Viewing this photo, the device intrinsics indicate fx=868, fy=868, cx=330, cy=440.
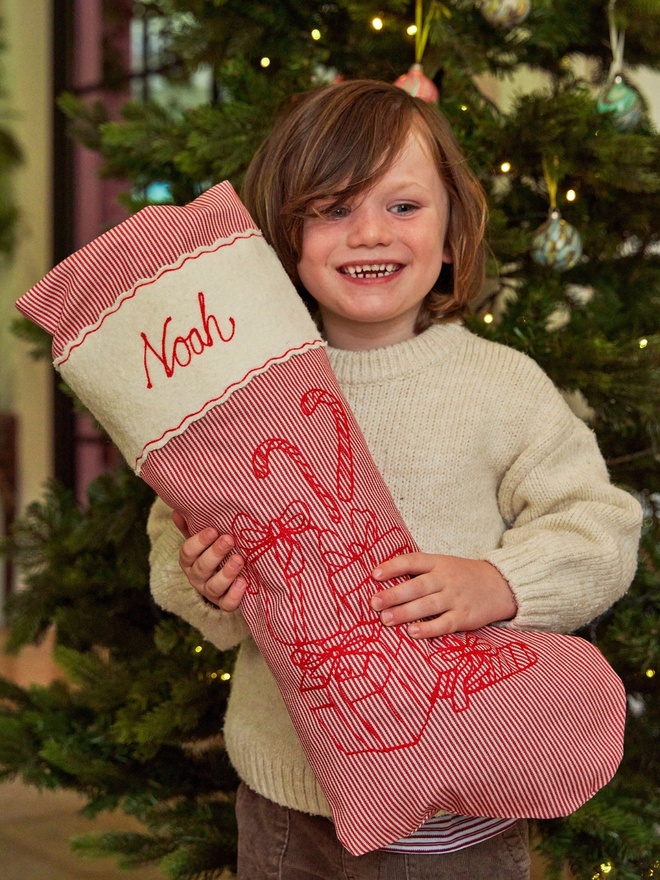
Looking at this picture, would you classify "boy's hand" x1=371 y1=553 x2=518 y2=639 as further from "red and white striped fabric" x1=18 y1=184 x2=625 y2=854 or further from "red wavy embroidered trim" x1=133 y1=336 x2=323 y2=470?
"red wavy embroidered trim" x1=133 y1=336 x2=323 y2=470

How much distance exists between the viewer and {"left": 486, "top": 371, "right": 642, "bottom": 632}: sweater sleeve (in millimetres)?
835

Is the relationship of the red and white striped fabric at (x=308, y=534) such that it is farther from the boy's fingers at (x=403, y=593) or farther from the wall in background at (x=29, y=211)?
the wall in background at (x=29, y=211)

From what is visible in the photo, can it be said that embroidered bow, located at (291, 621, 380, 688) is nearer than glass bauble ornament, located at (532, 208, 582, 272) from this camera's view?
Yes

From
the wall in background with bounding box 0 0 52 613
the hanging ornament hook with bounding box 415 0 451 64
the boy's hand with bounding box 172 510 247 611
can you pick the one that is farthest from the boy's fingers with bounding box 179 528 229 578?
the wall in background with bounding box 0 0 52 613

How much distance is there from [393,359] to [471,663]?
0.35 meters

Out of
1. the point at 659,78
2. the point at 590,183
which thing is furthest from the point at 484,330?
the point at 659,78

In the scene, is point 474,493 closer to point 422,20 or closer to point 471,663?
point 471,663

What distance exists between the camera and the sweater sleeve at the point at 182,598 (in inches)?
36.9

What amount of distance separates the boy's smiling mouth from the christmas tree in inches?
9.3

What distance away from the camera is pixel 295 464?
76 centimetres

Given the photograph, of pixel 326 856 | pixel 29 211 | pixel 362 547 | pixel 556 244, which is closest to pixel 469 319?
pixel 556 244

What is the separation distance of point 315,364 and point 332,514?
144 millimetres

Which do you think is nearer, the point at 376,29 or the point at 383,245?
the point at 383,245

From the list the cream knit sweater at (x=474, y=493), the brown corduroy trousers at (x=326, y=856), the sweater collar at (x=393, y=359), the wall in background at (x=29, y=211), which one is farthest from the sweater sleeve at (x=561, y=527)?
the wall in background at (x=29, y=211)
